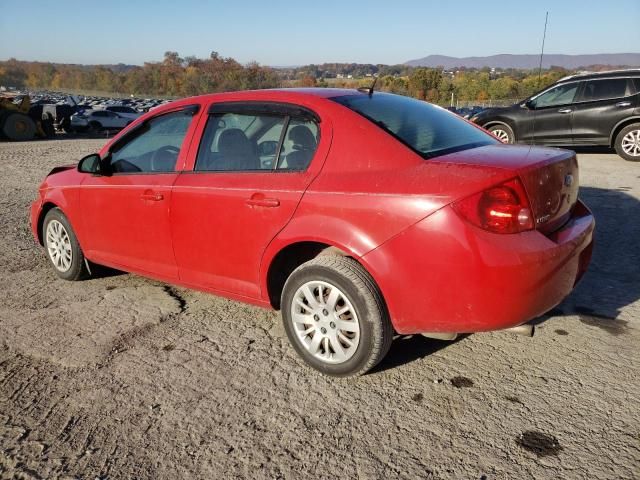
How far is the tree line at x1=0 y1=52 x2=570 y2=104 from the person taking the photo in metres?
59.6

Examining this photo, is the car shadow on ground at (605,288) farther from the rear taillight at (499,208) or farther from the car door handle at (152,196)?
the car door handle at (152,196)

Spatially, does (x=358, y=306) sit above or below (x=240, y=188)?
below

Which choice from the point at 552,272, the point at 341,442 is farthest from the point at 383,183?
the point at 341,442

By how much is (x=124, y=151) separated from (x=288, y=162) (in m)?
1.73

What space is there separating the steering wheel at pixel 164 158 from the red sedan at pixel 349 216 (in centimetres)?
3

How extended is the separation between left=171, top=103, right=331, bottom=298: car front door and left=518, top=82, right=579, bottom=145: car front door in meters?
9.24

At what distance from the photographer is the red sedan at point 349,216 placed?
253cm

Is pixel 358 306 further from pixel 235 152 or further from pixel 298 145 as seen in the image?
pixel 235 152

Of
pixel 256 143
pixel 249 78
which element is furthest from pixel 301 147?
pixel 249 78

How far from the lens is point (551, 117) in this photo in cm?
1096

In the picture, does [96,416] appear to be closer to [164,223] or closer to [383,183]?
[164,223]

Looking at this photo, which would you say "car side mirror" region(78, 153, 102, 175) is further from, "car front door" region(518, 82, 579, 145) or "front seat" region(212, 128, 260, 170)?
"car front door" region(518, 82, 579, 145)

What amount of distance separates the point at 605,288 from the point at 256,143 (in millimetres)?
2906

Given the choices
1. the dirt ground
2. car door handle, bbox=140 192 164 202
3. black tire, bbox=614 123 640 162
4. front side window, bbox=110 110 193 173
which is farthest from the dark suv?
car door handle, bbox=140 192 164 202
